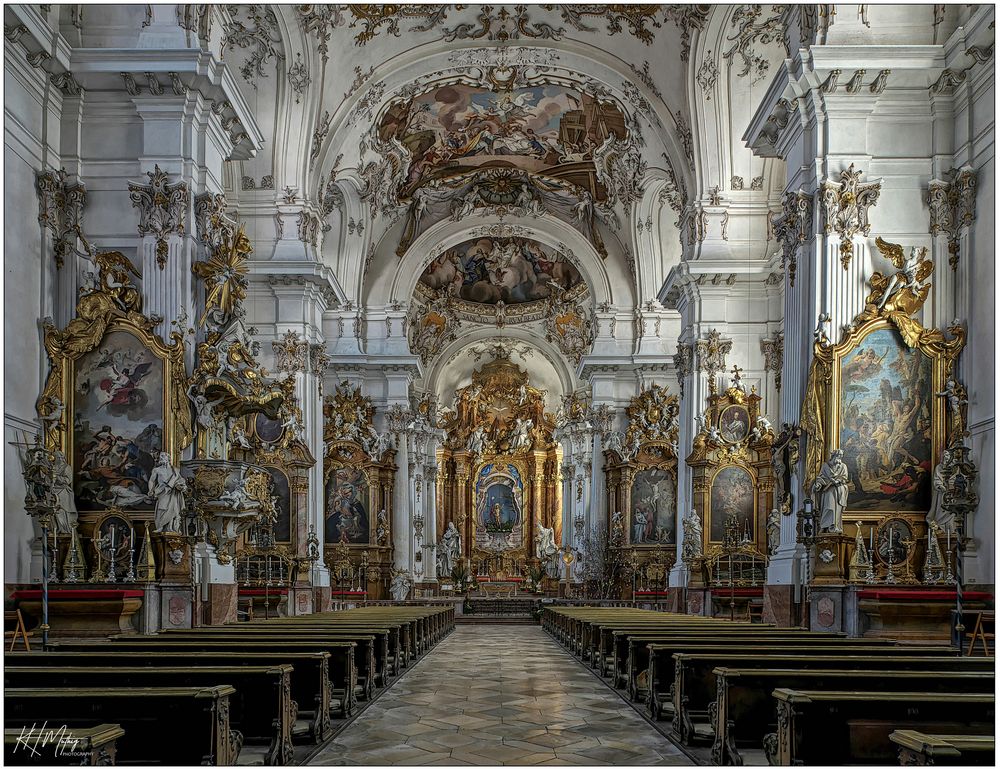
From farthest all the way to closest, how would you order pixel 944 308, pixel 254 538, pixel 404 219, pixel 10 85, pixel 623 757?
pixel 404 219, pixel 254 538, pixel 944 308, pixel 10 85, pixel 623 757

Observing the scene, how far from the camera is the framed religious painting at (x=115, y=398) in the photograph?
13.2m

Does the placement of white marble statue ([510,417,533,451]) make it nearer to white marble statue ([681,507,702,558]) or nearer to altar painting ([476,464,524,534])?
altar painting ([476,464,524,534])

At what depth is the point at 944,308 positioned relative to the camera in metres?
13.4

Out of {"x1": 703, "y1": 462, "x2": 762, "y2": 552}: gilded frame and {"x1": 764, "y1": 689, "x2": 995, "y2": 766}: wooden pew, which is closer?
{"x1": 764, "y1": 689, "x2": 995, "y2": 766}: wooden pew

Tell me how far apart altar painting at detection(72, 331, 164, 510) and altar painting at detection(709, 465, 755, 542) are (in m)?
13.5

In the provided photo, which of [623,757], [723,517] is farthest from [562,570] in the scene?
[623,757]

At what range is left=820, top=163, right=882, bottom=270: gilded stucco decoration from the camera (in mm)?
13625

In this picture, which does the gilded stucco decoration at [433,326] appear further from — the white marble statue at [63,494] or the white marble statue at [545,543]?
the white marble statue at [63,494]

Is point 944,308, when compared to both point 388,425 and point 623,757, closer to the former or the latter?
point 623,757

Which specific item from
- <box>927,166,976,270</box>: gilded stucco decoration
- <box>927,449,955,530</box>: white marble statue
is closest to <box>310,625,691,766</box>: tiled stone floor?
<box>927,449,955,530</box>: white marble statue

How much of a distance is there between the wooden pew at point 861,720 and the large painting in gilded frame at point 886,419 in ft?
26.5

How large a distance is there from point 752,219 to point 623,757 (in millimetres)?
17434

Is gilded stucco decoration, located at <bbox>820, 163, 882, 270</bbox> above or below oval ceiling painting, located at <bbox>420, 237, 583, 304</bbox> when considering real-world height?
below

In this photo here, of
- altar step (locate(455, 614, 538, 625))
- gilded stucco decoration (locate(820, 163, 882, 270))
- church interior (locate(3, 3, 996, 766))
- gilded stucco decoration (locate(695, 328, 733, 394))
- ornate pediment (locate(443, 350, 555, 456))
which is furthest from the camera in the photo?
ornate pediment (locate(443, 350, 555, 456))
